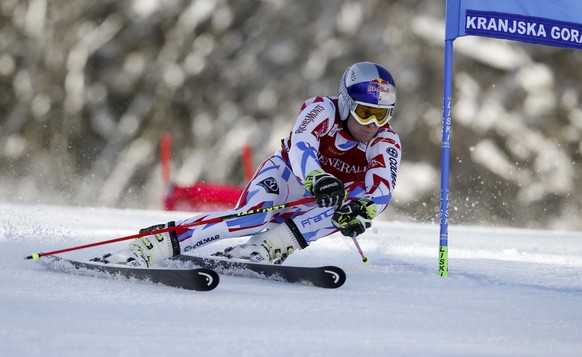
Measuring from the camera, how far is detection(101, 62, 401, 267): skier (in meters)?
3.63

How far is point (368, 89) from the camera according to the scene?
3.71 m

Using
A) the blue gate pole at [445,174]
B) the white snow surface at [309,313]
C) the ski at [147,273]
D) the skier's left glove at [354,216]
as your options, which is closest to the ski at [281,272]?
the white snow surface at [309,313]

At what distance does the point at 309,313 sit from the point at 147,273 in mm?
Result: 843

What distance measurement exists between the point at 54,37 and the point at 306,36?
4245 millimetres

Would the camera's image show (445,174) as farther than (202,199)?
No

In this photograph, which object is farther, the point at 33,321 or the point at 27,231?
the point at 27,231

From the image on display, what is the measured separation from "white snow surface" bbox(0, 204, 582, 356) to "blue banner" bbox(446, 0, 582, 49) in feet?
→ 3.58

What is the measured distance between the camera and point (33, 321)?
2367 mm

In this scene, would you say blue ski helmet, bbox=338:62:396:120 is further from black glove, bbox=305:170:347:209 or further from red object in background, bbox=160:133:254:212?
red object in background, bbox=160:133:254:212

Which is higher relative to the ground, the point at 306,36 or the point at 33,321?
the point at 306,36

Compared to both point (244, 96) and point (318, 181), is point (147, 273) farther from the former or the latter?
point (244, 96)

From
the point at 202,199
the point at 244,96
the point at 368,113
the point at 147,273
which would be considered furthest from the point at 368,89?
the point at 244,96

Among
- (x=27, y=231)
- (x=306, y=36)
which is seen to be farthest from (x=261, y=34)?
(x=27, y=231)

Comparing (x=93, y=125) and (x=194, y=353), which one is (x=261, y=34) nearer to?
(x=93, y=125)
